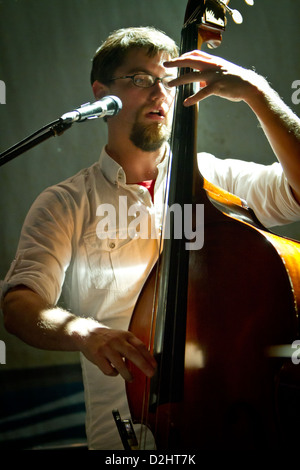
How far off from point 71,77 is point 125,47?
1.18 metres

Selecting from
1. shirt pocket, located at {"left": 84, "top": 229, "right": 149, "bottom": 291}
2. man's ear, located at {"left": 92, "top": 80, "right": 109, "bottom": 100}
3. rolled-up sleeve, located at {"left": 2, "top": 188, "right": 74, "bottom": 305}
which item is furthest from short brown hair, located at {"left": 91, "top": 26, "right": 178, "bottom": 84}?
shirt pocket, located at {"left": 84, "top": 229, "right": 149, "bottom": 291}

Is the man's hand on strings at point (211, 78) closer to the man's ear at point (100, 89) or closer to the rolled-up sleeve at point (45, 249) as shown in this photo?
the rolled-up sleeve at point (45, 249)

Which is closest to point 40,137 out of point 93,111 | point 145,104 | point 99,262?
point 93,111

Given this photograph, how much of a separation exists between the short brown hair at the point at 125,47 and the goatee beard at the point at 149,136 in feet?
0.89

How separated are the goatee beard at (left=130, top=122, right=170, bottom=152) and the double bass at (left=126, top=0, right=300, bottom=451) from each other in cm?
51

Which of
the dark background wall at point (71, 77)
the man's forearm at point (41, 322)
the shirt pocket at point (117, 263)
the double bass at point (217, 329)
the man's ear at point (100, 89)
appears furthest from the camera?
the dark background wall at point (71, 77)

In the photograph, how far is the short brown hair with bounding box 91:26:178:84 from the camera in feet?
5.09

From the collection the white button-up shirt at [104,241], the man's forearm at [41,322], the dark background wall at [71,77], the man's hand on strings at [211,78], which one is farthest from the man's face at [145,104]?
the dark background wall at [71,77]

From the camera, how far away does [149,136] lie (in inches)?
59.1

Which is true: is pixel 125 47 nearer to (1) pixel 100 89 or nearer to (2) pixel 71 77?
(1) pixel 100 89

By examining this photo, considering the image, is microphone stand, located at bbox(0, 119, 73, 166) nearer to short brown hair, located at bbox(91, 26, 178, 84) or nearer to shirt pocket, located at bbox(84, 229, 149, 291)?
shirt pocket, located at bbox(84, 229, 149, 291)

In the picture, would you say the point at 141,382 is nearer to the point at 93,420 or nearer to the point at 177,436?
the point at 177,436

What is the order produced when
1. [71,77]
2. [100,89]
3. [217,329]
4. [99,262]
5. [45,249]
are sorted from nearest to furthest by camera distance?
[217,329] → [45,249] → [99,262] → [100,89] → [71,77]

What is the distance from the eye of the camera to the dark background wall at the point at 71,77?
2.48 meters
